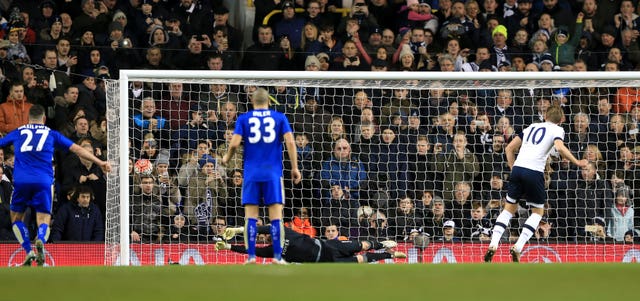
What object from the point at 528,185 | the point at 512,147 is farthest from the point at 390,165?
the point at 528,185

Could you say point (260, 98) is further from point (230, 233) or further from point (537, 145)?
point (537, 145)

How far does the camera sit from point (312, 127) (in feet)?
56.4

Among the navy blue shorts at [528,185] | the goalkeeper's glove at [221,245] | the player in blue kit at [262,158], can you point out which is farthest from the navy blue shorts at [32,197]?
the navy blue shorts at [528,185]

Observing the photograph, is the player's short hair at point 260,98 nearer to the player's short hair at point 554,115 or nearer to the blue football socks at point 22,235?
the blue football socks at point 22,235

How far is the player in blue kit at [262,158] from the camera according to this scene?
12.9 meters

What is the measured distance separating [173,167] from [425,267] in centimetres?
740

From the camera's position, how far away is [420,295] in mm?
8742

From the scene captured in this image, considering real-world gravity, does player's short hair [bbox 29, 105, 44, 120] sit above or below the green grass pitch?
above

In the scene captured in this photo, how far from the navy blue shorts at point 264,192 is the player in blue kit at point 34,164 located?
1947 mm

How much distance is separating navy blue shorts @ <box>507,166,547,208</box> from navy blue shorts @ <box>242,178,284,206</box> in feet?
10.8

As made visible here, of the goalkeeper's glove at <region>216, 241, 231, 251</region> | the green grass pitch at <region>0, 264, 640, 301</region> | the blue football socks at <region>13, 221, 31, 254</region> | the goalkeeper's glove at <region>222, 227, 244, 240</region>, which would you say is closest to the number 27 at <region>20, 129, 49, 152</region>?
the blue football socks at <region>13, 221, 31, 254</region>

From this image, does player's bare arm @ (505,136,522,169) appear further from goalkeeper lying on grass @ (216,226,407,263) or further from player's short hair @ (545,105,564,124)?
goalkeeper lying on grass @ (216,226,407,263)

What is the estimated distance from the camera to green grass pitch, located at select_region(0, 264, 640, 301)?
343 inches

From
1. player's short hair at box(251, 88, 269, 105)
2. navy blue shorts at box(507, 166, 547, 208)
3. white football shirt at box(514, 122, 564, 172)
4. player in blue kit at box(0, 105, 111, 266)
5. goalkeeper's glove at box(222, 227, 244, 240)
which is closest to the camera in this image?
player's short hair at box(251, 88, 269, 105)
